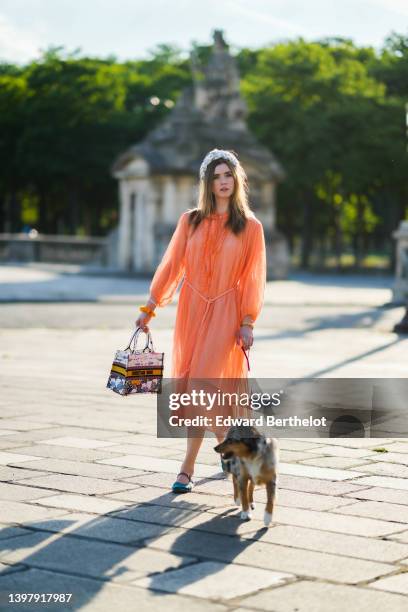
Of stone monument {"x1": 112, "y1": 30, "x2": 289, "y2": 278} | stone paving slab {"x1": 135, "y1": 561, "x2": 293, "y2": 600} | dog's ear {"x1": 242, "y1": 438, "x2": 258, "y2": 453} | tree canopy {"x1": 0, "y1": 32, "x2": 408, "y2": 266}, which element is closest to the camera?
stone paving slab {"x1": 135, "y1": 561, "x2": 293, "y2": 600}

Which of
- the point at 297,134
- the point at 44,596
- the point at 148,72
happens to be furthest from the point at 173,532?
the point at 148,72

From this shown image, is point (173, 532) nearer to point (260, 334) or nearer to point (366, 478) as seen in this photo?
point (366, 478)

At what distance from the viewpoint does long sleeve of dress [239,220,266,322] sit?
6879mm

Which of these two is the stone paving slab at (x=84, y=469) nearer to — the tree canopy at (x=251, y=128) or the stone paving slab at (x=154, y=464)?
the stone paving slab at (x=154, y=464)

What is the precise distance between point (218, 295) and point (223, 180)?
65 cm

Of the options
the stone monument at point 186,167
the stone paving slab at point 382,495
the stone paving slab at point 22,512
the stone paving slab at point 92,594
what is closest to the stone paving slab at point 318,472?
the stone paving slab at point 382,495

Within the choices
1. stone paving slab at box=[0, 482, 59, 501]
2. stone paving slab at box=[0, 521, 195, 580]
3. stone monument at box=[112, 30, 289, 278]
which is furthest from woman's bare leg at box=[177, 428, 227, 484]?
stone monument at box=[112, 30, 289, 278]

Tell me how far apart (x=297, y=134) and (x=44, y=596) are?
47557mm

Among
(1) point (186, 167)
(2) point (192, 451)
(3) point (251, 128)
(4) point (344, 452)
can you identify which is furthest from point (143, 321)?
(3) point (251, 128)

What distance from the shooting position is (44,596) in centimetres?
457

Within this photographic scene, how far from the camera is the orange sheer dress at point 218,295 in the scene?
6852 millimetres

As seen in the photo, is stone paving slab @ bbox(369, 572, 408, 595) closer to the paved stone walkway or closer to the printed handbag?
the paved stone walkway

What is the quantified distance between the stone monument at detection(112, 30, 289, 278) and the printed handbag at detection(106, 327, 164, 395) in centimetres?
3545

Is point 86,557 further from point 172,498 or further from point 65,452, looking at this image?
point 65,452
